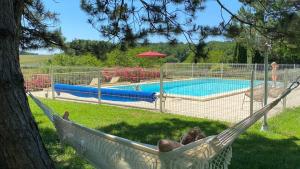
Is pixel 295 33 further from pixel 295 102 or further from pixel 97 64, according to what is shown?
pixel 97 64

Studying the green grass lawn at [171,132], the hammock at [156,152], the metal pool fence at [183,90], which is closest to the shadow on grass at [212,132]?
the green grass lawn at [171,132]

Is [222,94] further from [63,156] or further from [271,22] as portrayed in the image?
[63,156]

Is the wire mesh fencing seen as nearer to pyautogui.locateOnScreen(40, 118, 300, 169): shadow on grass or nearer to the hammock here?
pyautogui.locateOnScreen(40, 118, 300, 169): shadow on grass

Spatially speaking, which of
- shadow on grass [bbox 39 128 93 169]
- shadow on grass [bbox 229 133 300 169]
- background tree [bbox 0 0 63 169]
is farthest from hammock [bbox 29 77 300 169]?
shadow on grass [bbox 229 133 300 169]

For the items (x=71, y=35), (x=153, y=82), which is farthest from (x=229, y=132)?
(x=153, y=82)

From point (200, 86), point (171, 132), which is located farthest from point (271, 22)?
point (200, 86)

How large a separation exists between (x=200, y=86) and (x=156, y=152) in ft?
26.1

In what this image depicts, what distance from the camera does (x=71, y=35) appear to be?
Answer: 19.7 ft

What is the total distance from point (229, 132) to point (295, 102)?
27.7 ft

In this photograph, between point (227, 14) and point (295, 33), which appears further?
point (227, 14)

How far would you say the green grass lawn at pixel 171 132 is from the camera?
4.78 m

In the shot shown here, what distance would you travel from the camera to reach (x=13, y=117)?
2527 mm

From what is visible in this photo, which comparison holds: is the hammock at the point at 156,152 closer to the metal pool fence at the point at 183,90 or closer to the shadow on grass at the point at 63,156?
the shadow on grass at the point at 63,156

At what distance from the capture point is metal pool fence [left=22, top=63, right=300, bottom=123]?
891cm
